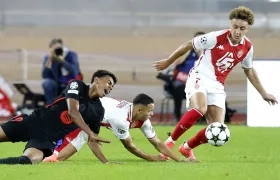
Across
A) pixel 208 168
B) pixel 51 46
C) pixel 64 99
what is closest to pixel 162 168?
pixel 208 168

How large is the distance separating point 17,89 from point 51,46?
2101mm

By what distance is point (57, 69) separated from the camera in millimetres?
22922

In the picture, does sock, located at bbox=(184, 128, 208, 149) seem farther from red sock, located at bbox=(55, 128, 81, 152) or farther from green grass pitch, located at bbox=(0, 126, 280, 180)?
red sock, located at bbox=(55, 128, 81, 152)

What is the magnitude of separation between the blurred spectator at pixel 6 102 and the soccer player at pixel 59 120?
11.5 m

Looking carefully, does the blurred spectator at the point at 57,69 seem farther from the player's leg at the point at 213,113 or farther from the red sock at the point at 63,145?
the player's leg at the point at 213,113

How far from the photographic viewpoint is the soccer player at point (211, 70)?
1323 centimetres

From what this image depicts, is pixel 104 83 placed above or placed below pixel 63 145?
above

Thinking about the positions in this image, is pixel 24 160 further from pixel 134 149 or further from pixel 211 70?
pixel 211 70

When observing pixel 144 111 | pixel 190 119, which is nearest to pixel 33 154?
pixel 144 111

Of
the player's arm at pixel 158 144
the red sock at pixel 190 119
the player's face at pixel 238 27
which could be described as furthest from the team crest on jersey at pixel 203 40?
the player's arm at pixel 158 144

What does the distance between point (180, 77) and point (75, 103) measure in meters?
10.6

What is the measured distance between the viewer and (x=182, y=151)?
13.4m

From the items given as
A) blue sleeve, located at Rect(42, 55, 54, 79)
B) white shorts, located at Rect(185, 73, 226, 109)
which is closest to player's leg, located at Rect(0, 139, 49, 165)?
white shorts, located at Rect(185, 73, 226, 109)

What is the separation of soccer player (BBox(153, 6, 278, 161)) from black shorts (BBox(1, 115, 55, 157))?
184 centimetres
